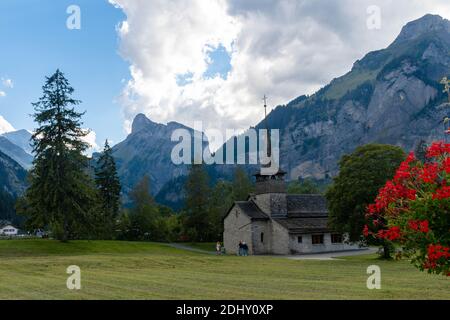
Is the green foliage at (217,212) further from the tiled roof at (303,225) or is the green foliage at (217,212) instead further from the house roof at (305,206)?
the tiled roof at (303,225)

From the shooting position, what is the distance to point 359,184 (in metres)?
38.1

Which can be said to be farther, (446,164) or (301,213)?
(301,213)

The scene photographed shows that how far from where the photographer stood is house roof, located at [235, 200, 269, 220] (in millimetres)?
56562

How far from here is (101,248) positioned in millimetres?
52344

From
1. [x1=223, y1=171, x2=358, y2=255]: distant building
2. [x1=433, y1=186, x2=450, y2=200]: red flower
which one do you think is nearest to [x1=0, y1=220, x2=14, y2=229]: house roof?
[x1=223, y1=171, x2=358, y2=255]: distant building

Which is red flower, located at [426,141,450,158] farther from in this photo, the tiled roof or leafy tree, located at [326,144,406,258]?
the tiled roof

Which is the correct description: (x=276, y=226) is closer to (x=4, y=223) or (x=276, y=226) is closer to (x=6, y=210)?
(x=4, y=223)

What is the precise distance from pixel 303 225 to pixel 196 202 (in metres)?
21.1

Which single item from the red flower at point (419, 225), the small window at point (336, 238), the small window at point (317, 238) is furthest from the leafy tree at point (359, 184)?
the red flower at point (419, 225)

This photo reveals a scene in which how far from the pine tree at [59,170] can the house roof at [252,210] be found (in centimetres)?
1784

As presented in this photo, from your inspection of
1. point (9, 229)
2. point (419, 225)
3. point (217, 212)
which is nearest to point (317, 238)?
point (217, 212)

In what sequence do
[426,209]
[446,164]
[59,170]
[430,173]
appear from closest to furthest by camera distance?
[446,164], [426,209], [430,173], [59,170]

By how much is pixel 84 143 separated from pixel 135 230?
27.4m
